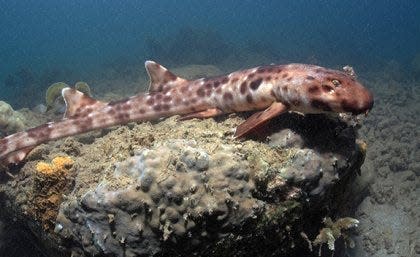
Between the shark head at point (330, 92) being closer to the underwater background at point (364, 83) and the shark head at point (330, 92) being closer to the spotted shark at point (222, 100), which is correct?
the spotted shark at point (222, 100)

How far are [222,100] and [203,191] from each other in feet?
7.68

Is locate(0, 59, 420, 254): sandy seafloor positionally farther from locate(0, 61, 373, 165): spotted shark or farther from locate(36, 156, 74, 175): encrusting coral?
locate(36, 156, 74, 175): encrusting coral

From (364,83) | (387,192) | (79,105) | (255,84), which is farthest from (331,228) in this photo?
(364,83)

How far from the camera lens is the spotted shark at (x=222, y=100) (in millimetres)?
4701

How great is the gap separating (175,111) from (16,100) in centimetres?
2094

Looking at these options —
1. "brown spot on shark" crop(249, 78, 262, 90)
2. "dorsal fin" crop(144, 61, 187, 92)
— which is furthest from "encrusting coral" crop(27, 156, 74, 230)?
"brown spot on shark" crop(249, 78, 262, 90)

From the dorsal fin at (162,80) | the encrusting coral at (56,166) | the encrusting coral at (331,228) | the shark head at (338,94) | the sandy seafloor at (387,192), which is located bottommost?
the sandy seafloor at (387,192)

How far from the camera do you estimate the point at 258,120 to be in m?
4.83

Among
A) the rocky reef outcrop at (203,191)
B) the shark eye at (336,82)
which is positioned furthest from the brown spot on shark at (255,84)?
the shark eye at (336,82)

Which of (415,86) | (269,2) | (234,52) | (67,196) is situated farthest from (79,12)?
(67,196)

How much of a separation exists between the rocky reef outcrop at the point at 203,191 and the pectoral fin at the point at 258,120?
137 millimetres

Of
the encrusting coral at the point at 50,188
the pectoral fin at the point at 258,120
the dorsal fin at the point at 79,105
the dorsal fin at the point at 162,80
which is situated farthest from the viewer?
the dorsal fin at the point at 79,105

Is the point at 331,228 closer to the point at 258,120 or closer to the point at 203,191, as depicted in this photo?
the point at 258,120

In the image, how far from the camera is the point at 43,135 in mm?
7098
